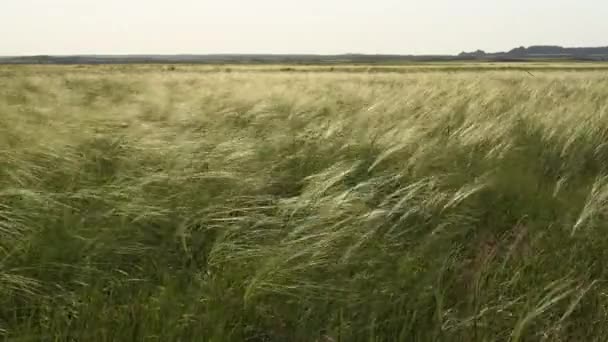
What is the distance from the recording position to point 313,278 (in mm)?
1812

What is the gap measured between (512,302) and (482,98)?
498 centimetres

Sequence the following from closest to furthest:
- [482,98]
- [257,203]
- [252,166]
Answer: [257,203]
[252,166]
[482,98]

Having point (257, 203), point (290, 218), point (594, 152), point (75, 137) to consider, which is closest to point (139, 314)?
point (290, 218)

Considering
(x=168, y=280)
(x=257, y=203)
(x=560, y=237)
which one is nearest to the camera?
(x=168, y=280)

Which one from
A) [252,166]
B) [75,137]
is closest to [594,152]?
[252,166]

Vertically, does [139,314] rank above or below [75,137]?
below

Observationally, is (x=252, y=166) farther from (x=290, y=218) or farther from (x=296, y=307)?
(x=296, y=307)

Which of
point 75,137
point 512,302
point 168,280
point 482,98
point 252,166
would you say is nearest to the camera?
point 512,302

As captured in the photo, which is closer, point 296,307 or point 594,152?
point 296,307

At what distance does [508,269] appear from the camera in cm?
182

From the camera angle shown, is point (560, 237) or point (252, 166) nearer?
point (560, 237)

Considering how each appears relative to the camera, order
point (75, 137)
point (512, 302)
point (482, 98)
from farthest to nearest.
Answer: point (482, 98), point (75, 137), point (512, 302)

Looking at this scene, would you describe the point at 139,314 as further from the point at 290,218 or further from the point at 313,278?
the point at 290,218

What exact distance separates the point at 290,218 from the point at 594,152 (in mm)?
2381
